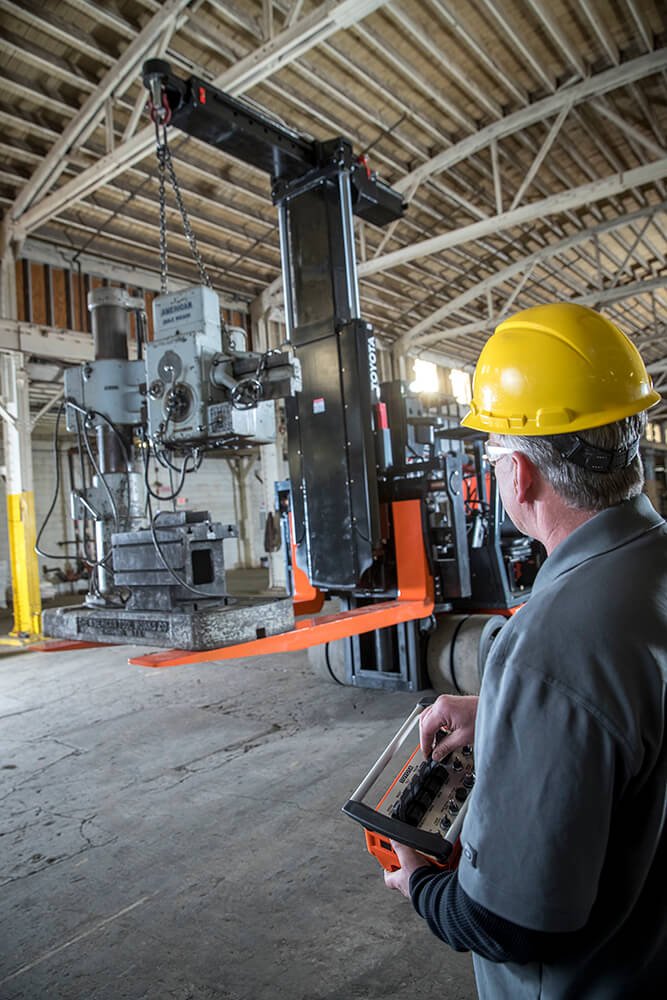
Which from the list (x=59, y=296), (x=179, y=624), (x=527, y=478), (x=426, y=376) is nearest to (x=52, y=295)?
(x=59, y=296)

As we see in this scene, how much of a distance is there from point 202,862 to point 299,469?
3.19 meters

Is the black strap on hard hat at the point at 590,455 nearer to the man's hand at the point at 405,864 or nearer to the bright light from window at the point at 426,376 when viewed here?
the man's hand at the point at 405,864

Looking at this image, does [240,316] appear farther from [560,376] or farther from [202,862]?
[560,376]

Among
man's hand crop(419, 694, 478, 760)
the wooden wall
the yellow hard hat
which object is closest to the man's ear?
the yellow hard hat

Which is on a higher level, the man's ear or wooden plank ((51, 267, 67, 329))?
Answer: wooden plank ((51, 267, 67, 329))

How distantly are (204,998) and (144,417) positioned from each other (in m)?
3.59

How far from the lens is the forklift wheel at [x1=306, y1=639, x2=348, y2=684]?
593cm

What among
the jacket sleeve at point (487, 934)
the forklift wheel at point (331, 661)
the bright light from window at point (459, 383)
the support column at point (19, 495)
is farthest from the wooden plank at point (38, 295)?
the bright light from window at point (459, 383)

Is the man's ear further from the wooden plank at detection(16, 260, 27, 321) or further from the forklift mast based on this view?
the wooden plank at detection(16, 260, 27, 321)

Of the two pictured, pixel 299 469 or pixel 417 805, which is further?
pixel 299 469

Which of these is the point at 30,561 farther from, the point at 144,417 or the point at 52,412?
the point at 52,412

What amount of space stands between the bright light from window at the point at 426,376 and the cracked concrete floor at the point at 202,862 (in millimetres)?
14605

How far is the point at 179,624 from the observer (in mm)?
3682

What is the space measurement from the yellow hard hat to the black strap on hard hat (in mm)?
24
